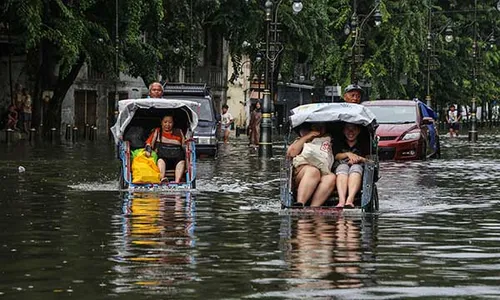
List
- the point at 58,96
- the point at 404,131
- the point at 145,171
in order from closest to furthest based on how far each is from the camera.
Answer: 1. the point at 145,171
2. the point at 404,131
3. the point at 58,96

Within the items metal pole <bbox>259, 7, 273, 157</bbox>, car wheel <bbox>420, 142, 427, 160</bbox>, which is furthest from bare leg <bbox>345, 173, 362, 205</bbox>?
metal pole <bbox>259, 7, 273, 157</bbox>

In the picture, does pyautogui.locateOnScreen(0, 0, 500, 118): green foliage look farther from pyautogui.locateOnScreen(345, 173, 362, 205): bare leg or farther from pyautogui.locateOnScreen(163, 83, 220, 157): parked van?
pyautogui.locateOnScreen(345, 173, 362, 205): bare leg

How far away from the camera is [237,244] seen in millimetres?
14023

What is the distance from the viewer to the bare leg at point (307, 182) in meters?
17.7

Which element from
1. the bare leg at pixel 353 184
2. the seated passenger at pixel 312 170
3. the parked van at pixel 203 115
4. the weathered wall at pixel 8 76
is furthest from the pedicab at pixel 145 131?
the weathered wall at pixel 8 76

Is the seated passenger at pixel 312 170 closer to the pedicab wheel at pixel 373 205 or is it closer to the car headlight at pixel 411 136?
the pedicab wheel at pixel 373 205

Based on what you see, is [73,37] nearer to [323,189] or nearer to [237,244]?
[323,189]

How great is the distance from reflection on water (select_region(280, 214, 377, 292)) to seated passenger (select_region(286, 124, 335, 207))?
48 centimetres

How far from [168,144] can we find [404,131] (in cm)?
1681

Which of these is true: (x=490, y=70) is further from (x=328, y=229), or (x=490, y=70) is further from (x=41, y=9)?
(x=328, y=229)

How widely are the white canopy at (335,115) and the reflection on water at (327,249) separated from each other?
4.13ft

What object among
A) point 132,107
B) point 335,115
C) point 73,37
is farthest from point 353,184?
point 73,37

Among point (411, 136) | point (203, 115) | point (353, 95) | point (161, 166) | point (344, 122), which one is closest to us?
point (344, 122)

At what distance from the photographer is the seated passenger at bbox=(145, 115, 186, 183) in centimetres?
2294
